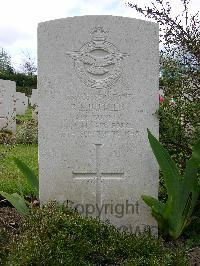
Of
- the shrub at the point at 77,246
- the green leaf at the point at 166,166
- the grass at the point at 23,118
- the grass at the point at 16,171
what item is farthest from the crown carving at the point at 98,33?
the grass at the point at 23,118

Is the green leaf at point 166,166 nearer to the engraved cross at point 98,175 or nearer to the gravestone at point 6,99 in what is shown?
the engraved cross at point 98,175

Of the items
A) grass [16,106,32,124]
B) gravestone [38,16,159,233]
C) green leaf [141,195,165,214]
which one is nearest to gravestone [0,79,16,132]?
grass [16,106,32,124]

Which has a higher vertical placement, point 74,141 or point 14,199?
point 74,141

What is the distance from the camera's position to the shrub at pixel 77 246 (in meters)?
2.90

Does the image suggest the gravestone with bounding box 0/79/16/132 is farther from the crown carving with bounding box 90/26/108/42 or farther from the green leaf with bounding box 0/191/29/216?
the crown carving with bounding box 90/26/108/42

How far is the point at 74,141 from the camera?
382 centimetres

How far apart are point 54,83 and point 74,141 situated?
19.1 inches

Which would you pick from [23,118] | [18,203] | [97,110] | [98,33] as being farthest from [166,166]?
[23,118]

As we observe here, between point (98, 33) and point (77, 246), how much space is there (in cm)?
168

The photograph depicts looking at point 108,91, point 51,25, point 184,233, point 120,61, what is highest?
point 51,25

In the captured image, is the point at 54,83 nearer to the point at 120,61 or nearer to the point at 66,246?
the point at 120,61

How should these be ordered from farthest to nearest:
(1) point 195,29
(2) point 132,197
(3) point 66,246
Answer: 1. (1) point 195,29
2. (2) point 132,197
3. (3) point 66,246

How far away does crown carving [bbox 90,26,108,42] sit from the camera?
148 inches

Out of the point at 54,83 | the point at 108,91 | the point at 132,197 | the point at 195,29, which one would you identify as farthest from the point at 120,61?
the point at 132,197
